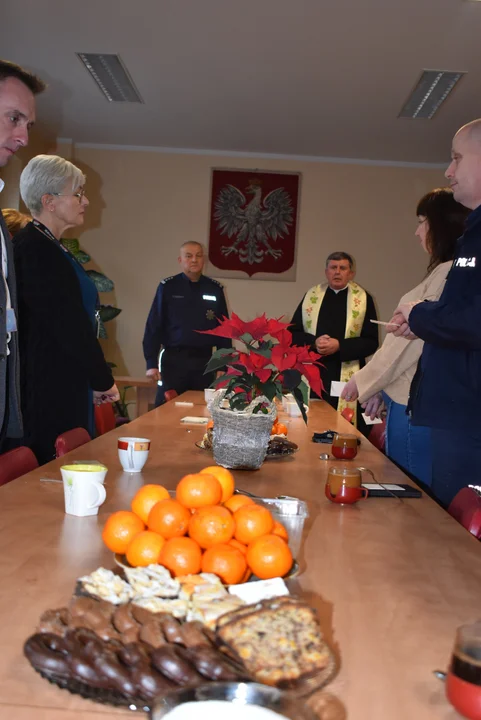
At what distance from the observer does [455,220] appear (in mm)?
2648

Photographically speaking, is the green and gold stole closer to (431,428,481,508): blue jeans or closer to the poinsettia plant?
(431,428,481,508): blue jeans

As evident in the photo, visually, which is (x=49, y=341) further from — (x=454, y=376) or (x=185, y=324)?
(x=185, y=324)

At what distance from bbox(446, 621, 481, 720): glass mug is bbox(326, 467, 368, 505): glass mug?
909 mm

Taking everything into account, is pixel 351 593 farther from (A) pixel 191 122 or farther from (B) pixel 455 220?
(A) pixel 191 122

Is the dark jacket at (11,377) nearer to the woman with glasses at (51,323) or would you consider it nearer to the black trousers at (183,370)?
the woman with glasses at (51,323)

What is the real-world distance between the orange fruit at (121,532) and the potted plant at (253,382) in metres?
0.78

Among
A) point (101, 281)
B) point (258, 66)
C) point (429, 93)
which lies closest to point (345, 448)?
point (258, 66)

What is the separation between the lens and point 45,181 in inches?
112

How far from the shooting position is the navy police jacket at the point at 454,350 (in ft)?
6.96

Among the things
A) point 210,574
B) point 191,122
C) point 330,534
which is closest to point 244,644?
A: point 210,574

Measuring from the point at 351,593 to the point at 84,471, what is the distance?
0.61 m

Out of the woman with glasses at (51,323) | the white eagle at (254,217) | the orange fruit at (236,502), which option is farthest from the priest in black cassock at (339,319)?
the orange fruit at (236,502)

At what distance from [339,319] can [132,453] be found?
3675 millimetres

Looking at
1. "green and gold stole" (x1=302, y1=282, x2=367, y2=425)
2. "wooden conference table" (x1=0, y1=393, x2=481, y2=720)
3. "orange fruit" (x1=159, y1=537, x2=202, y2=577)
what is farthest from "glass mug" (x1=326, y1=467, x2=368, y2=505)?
"green and gold stole" (x1=302, y1=282, x2=367, y2=425)
